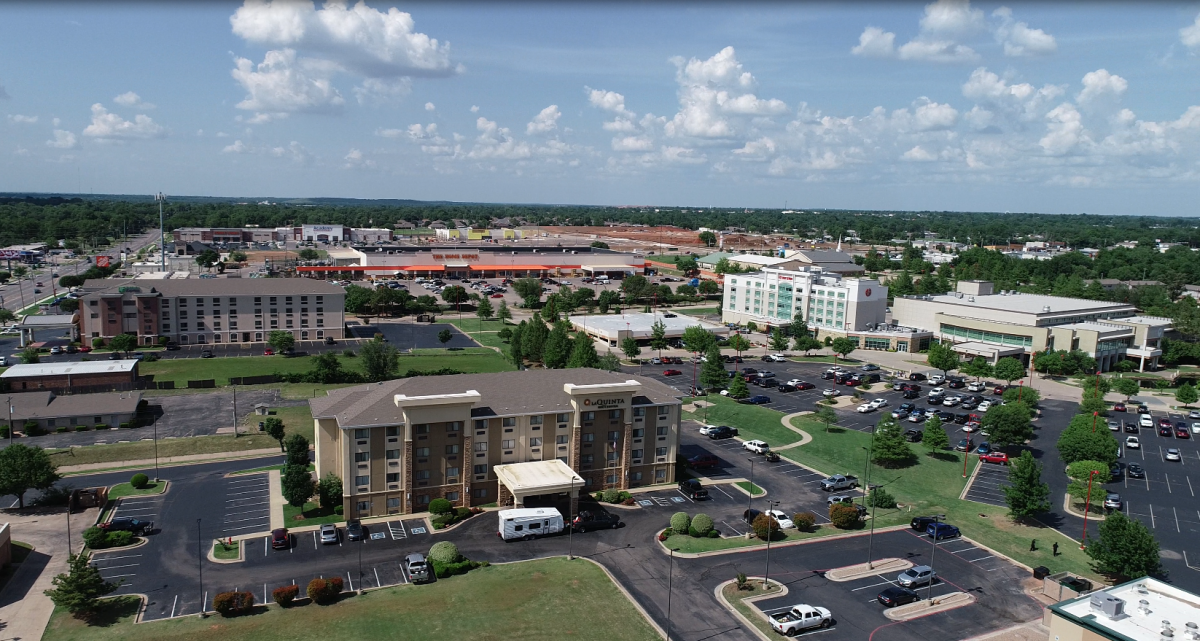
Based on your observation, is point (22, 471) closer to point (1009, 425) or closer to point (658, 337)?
point (1009, 425)

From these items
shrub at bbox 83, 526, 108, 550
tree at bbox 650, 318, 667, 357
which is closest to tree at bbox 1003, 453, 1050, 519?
shrub at bbox 83, 526, 108, 550

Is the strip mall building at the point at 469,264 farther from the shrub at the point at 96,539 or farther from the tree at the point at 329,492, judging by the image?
the shrub at the point at 96,539

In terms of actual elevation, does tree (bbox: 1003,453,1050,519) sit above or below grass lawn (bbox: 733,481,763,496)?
above

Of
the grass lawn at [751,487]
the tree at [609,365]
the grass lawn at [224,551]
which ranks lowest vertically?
the grass lawn at [224,551]

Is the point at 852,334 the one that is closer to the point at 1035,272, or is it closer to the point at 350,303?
the point at 350,303

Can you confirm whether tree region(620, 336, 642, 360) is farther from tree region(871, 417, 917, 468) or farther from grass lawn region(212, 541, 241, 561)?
grass lawn region(212, 541, 241, 561)

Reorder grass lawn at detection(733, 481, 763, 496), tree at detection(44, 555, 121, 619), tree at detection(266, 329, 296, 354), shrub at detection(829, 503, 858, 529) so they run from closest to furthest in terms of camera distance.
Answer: tree at detection(44, 555, 121, 619) → shrub at detection(829, 503, 858, 529) → grass lawn at detection(733, 481, 763, 496) → tree at detection(266, 329, 296, 354)

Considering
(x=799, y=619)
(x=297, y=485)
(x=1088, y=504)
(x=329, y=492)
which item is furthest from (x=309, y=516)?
(x=1088, y=504)

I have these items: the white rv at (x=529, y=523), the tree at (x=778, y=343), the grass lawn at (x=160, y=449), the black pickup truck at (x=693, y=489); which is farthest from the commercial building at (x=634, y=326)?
the white rv at (x=529, y=523)
